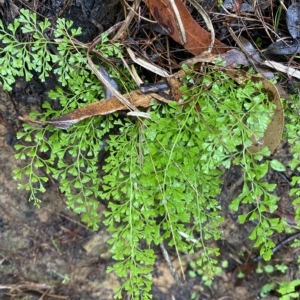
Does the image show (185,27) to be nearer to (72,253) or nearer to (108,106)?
(108,106)

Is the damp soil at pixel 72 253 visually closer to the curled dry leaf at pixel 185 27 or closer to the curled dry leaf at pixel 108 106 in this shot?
the curled dry leaf at pixel 108 106

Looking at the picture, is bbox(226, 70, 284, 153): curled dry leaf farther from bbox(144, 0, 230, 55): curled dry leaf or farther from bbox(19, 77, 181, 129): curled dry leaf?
bbox(19, 77, 181, 129): curled dry leaf

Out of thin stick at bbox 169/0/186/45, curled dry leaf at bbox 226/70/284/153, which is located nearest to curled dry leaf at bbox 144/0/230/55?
thin stick at bbox 169/0/186/45

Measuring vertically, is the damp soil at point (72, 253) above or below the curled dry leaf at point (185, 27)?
below

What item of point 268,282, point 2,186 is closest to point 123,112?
point 2,186

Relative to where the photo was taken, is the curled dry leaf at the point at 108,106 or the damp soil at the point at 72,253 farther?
the damp soil at the point at 72,253

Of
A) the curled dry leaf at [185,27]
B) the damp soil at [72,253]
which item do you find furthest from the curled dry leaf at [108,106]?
the damp soil at [72,253]
